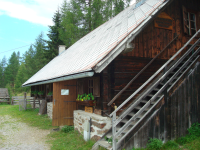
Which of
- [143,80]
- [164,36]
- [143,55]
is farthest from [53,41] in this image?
[143,80]

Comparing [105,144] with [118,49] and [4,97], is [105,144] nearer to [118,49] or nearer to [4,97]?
[118,49]

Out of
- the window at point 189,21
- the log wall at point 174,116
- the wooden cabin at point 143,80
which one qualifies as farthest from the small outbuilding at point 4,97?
the log wall at point 174,116

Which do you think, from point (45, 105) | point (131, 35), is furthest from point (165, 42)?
point (45, 105)

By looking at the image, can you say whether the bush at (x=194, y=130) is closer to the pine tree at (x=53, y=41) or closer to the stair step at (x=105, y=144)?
Answer: the stair step at (x=105, y=144)

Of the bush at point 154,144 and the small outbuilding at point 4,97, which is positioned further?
the small outbuilding at point 4,97

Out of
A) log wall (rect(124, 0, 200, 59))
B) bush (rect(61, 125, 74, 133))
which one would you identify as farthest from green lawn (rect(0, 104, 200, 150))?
log wall (rect(124, 0, 200, 59))

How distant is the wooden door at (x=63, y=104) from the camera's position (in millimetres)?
7938

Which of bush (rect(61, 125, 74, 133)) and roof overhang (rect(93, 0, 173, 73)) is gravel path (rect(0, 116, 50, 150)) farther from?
roof overhang (rect(93, 0, 173, 73))

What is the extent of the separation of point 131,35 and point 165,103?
7.00 feet

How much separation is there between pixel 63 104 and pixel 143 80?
12.3 feet

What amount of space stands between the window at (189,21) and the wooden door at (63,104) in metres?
5.51

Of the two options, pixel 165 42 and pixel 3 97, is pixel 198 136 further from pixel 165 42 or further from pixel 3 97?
pixel 3 97

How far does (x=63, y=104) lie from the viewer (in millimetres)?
8125

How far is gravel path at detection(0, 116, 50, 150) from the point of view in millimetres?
6203
